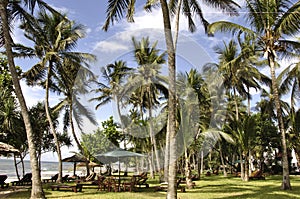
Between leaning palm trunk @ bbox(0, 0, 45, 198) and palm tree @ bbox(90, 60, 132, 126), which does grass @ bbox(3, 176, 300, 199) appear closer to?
leaning palm trunk @ bbox(0, 0, 45, 198)

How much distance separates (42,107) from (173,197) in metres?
20.1

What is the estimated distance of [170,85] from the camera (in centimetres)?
1003

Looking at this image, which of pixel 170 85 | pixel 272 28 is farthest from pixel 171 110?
pixel 272 28

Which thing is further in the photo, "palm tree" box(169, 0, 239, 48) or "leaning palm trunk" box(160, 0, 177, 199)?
"palm tree" box(169, 0, 239, 48)

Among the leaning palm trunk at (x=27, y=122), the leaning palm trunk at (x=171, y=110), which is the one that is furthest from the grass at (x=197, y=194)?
the leaning palm trunk at (x=171, y=110)

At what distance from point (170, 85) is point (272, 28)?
318 inches

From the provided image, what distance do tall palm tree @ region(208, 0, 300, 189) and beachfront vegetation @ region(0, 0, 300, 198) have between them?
0.05 metres

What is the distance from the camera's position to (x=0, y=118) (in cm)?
2164

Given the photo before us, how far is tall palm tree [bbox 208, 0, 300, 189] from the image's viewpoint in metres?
14.5

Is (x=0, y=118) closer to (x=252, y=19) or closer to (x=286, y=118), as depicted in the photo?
(x=252, y=19)

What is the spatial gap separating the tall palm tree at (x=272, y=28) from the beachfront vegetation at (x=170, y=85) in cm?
5

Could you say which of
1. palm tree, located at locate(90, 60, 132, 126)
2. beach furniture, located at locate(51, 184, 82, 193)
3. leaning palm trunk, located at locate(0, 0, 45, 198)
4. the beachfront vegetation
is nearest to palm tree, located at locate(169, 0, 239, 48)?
the beachfront vegetation

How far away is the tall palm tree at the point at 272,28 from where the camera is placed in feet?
47.4

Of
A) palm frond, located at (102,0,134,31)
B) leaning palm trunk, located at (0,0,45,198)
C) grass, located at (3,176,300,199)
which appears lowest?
grass, located at (3,176,300,199)
